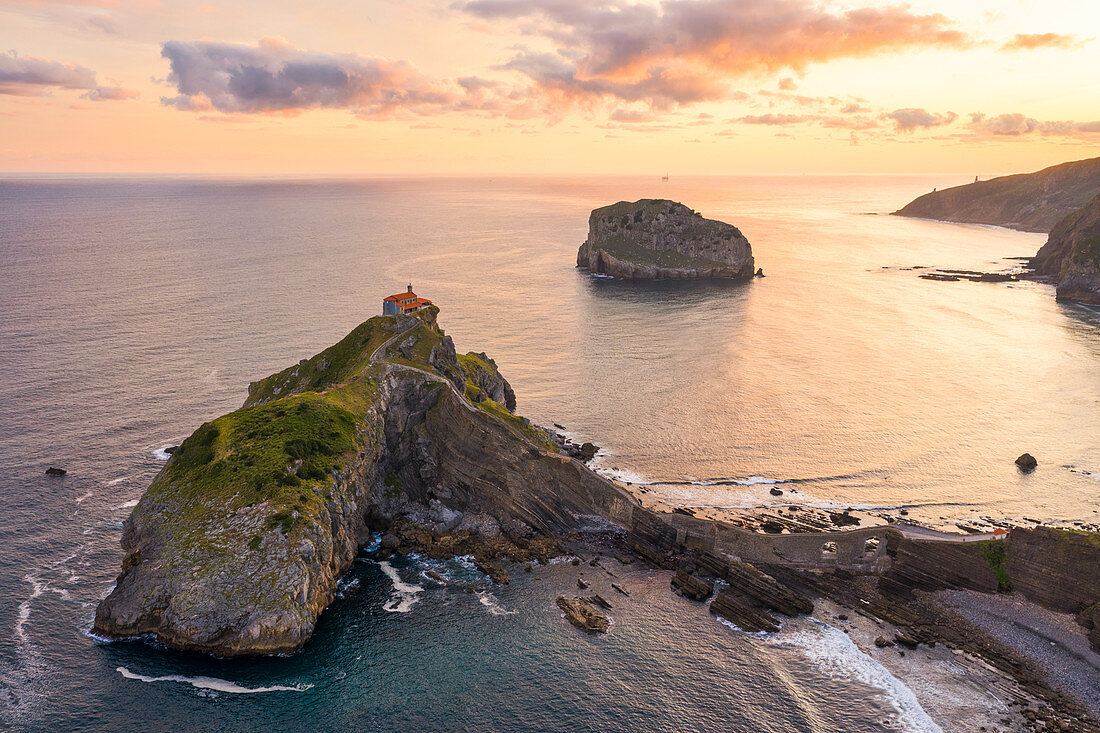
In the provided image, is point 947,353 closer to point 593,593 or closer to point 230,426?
point 593,593

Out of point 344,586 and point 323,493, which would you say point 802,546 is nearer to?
point 344,586

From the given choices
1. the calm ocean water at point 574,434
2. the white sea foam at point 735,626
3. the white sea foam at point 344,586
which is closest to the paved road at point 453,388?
the calm ocean water at point 574,434

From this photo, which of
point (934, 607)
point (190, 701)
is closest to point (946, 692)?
point (934, 607)

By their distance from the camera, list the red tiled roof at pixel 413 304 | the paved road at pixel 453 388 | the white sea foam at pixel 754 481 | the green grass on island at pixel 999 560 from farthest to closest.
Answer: the red tiled roof at pixel 413 304 < the white sea foam at pixel 754 481 < the paved road at pixel 453 388 < the green grass on island at pixel 999 560

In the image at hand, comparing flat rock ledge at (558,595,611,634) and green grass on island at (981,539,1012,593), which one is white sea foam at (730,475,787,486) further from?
flat rock ledge at (558,595,611,634)


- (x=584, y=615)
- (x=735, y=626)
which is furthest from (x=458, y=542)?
(x=735, y=626)

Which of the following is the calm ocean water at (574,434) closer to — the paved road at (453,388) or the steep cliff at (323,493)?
the steep cliff at (323,493)

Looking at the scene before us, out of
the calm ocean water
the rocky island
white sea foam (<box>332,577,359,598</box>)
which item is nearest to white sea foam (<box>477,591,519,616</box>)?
the calm ocean water

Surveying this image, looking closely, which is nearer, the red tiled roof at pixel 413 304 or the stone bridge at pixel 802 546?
the stone bridge at pixel 802 546
